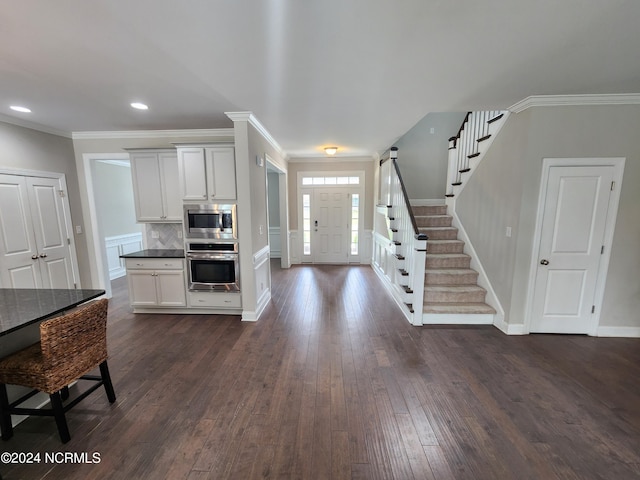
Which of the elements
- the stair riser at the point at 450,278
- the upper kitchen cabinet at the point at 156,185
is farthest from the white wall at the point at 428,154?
the upper kitchen cabinet at the point at 156,185

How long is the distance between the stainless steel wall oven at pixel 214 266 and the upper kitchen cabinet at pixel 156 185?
0.65m

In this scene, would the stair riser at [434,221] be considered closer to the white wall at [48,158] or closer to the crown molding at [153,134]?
the crown molding at [153,134]

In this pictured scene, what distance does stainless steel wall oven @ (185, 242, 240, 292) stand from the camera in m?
3.48

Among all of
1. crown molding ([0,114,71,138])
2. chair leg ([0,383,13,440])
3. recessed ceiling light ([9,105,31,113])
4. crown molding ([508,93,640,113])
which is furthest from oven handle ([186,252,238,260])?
crown molding ([508,93,640,113])

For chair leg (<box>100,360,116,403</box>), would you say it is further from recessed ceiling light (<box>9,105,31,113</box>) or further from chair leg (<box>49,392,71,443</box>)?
recessed ceiling light (<box>9,105,31,113</box>)

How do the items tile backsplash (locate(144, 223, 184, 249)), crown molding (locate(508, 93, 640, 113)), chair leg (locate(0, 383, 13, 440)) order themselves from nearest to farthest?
chair leg (locate(0, 383, 13, 440)) → crown molding (locate(508, 93, 640, 113)) → tile backsplash (locate(144, 223, 184, 249))

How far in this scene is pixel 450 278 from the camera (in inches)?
145

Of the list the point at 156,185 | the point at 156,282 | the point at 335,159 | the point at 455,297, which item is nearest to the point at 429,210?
the point at 455,297

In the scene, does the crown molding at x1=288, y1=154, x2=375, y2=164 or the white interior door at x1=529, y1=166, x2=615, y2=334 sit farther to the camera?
the crown molding at x1=288, y1=154, x2=375, y2=164

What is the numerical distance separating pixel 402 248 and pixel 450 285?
33.6 inches

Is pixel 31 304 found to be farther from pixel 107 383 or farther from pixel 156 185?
pixel 156 185

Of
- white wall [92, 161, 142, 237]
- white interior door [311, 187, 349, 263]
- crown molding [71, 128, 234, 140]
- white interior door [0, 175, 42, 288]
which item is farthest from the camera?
white interior door [311, 187, 349, 263]

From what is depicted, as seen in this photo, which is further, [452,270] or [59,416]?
[452,270]

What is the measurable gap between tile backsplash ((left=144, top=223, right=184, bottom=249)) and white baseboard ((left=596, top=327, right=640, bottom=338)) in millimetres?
5717
